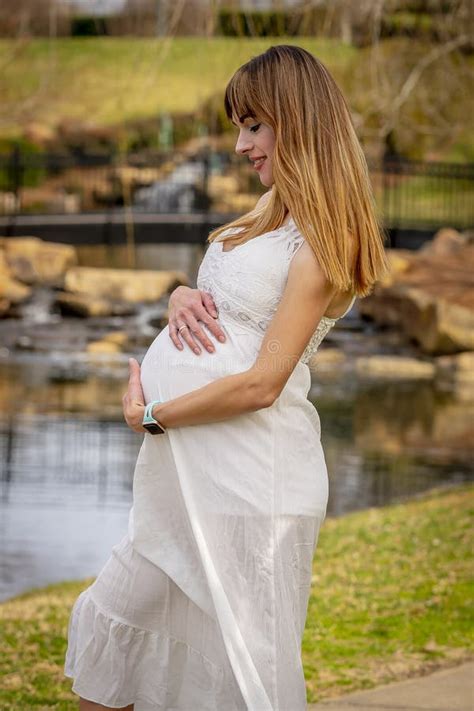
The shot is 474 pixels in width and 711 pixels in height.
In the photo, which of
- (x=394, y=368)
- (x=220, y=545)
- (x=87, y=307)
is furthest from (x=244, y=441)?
(x=87, y=307)

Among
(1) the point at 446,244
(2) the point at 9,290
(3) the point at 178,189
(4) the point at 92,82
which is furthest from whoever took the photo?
(4) the point at 92,82

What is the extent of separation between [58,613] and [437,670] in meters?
1.87

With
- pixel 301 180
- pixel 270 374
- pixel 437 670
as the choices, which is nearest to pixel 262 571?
pixel 270 374

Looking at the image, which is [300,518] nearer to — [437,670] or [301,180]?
[301,180]

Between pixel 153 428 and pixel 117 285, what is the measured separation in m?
16.4

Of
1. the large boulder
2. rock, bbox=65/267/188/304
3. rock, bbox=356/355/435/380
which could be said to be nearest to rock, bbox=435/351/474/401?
rock, bbox=356/355/435/380

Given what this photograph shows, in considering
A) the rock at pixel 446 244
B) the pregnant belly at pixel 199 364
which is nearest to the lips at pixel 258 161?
the pregnant belly at pixel 199 364

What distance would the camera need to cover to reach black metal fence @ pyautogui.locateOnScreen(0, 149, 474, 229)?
90.5 feet

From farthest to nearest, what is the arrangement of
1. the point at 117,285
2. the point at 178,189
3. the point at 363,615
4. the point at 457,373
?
the point at 178,189 → the point at 117,285 → the point at 457,373 → the point at 363,615

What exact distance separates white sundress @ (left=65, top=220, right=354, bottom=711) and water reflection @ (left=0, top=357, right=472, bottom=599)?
361 cm

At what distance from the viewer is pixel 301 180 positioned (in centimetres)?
288

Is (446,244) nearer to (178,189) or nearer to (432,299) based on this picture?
(432,299)

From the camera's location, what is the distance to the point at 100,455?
1009 cm

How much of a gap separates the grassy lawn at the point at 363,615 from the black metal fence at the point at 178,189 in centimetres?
1946
